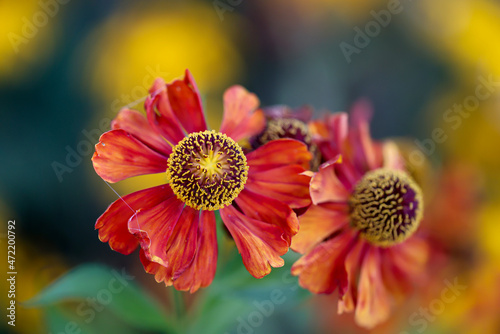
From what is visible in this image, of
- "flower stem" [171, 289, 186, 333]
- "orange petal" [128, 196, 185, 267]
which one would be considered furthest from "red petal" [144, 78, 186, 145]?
"flower stem" [171, 289, 186, 333]

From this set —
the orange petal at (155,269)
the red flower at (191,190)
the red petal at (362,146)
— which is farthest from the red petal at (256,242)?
the red petal at (362,146)

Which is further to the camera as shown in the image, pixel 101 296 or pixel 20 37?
pixel 20 37

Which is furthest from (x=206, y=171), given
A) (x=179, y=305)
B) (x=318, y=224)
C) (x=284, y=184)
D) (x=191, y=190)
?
(x=179, y=305)

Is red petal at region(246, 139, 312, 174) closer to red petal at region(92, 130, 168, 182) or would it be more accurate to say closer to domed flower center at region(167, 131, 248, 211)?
domed flower center at region(167, 131, 248, 211)

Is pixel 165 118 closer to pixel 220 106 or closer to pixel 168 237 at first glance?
pixel 168 237

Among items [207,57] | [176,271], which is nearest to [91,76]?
[207,57]

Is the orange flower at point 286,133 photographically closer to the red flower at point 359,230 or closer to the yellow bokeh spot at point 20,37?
the red flower at point 359,230
